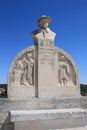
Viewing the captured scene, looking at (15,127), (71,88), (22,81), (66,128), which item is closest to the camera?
(15,127)

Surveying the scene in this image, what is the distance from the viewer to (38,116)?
17.9 feet

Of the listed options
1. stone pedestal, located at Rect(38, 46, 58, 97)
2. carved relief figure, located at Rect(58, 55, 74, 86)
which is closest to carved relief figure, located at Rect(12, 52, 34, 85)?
stone pedestal, located at Rect(38, 46, 58, 97)

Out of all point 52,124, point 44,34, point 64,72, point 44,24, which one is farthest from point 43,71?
point 52,124

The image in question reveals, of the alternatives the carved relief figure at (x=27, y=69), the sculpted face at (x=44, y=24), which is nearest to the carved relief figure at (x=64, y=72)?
the carved relief figure at (x=27, y=69)

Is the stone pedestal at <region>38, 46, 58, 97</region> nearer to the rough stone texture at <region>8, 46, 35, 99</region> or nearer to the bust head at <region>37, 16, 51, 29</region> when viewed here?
the rough stone texture at <region>8, 46, 35, 99</region>

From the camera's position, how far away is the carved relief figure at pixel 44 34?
6848mm

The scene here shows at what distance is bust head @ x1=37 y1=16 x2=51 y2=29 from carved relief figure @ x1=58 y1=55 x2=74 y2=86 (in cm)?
118

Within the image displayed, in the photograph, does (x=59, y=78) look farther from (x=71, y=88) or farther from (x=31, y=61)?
(x=31, y=61)

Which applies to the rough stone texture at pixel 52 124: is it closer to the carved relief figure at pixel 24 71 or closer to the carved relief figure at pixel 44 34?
the carved relief figure at pixel 24 71

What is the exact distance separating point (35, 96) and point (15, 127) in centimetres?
146

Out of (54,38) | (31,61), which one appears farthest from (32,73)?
(54,38)

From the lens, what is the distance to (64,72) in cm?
698

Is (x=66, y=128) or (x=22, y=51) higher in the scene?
(x=22, y=51)

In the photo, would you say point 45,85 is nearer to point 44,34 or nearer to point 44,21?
point 44,34
